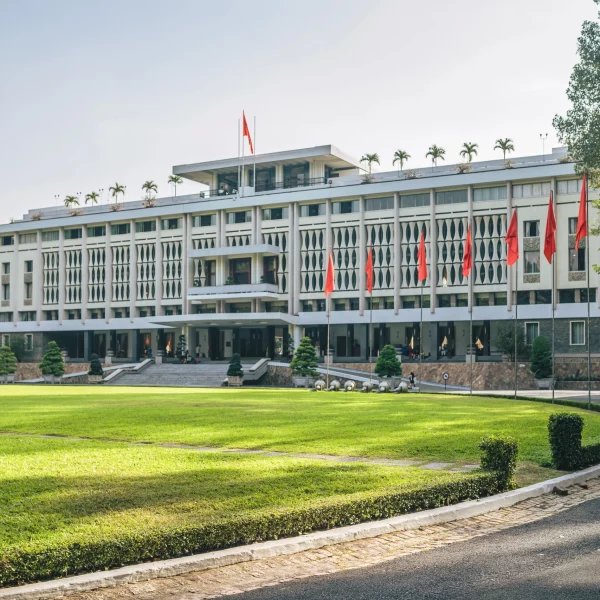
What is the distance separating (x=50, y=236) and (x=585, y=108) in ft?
212

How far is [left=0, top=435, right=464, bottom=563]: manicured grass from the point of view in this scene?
8.80m

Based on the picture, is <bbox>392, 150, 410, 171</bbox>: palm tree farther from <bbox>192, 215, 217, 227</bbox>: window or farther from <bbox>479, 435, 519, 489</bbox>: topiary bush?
<bbox>479, 435, 519, 489</bbox>: topiary bush

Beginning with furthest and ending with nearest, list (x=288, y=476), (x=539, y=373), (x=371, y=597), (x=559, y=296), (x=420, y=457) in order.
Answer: (x=559, y=296) < (x=539, y=373) < (x=420, y=457) < (x=288, y=476) < (x=371, y=597)

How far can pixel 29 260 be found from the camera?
86.8 m

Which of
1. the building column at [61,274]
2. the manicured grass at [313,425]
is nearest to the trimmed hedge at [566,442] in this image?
the manicured grass at [313,425]

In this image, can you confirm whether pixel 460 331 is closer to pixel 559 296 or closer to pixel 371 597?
pixel 559 296

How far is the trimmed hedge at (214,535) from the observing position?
7.39 metres

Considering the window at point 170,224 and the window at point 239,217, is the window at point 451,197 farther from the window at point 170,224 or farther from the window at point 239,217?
the window at point 170,224

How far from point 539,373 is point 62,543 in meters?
48.7

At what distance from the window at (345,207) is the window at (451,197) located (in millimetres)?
7502

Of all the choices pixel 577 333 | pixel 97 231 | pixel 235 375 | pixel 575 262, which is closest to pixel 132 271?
pixel 97 231

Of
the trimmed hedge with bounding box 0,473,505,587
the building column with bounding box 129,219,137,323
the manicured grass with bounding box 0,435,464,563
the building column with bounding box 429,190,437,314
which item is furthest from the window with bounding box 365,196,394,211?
the trimmed hedge with bounding box 0,473,505,587

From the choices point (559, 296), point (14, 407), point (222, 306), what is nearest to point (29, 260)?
point (222, 306)

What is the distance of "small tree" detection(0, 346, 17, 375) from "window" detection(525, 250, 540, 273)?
1775 inches
